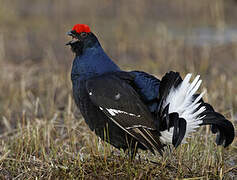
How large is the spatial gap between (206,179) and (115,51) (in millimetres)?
5881

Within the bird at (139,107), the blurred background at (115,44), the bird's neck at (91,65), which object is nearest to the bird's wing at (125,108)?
the bird at (139,107)

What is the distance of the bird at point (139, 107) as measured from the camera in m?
3.15

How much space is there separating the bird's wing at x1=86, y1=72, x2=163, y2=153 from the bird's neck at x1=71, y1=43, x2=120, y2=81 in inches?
6.3

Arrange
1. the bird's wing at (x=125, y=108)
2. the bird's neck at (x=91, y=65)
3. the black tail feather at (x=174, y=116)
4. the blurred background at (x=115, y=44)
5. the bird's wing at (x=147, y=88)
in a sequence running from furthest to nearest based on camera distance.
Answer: the blurred background at (x=115, y=44)
the bird's neck at (x=91, y=65)
the bird's wing at (x=147, y=88)
the bird's wing at (x=125, y=108)
the black tail feather at (x=174, y=116)

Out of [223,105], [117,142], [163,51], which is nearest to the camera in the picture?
[117,142]

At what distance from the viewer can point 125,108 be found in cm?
329

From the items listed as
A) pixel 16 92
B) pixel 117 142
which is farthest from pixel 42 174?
pixel 16 92

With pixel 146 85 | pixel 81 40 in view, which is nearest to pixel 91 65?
pixel 81 40

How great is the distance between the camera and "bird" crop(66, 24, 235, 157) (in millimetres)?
3150

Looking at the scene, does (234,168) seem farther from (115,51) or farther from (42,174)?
(115,51)

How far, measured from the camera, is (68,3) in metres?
12.6

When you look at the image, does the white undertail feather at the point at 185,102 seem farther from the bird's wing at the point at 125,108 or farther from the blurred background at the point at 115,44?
the blurred background at the point at 115,44

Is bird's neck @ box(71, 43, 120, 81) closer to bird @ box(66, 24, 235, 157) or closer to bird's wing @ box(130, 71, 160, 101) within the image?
bird @ box(66, 24, 235, 157)

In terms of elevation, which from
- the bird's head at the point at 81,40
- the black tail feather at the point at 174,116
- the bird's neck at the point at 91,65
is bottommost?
the black tail feather at the point at 174,116
